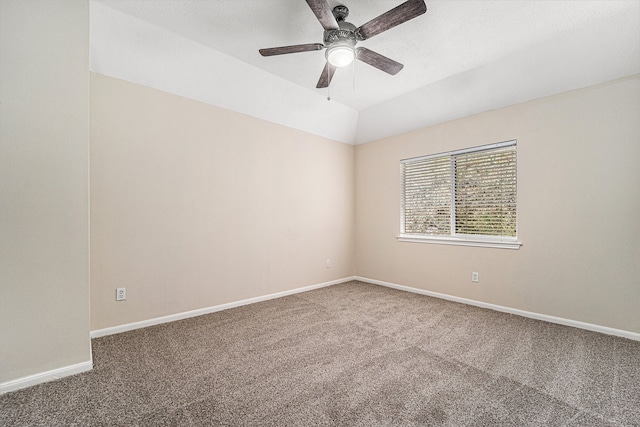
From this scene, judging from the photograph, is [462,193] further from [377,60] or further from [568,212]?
[377,60]

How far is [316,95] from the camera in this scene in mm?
3773

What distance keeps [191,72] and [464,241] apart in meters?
3.70

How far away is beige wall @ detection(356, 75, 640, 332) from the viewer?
2.57m

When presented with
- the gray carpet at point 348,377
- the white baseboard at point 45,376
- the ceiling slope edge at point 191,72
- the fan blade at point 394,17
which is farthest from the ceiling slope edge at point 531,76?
the white baseboard at point 45,376

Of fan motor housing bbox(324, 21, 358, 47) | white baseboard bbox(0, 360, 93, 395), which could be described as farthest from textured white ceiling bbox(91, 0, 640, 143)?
white baseboard bbox(0, 360, 93, 395)

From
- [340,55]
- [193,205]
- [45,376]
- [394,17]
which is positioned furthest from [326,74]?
[45,376]

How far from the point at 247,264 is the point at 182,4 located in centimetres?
265

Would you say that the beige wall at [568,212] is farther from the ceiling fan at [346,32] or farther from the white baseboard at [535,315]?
the ceiling fan at [346,32]

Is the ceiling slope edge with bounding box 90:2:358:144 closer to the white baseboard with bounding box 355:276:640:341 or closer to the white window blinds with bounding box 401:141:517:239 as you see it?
the white window blinds with bounding box 401:141:517:239

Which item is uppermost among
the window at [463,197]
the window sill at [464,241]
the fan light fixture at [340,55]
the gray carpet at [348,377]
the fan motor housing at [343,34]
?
the fan motor housing at [343,34]

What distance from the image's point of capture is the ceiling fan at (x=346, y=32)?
1764mm

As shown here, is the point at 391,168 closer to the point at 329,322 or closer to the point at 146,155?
the point at 329,322

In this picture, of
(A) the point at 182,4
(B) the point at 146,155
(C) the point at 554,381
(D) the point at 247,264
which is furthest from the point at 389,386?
(A) the point at 182,4

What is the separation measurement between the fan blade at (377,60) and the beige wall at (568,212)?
171 centimetres
